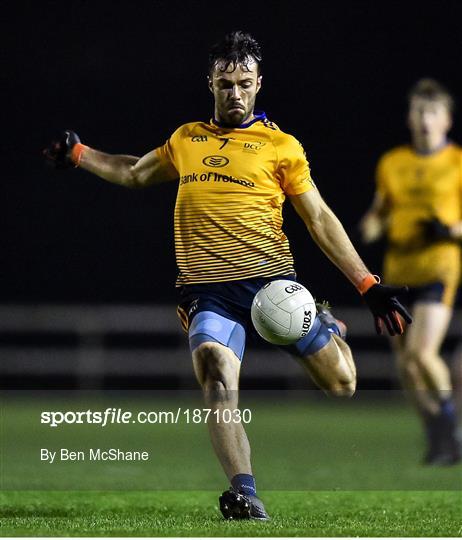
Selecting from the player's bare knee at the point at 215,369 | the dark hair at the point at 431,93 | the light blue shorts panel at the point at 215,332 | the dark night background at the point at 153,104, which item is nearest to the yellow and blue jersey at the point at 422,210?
the dark hair at the point at 431,93

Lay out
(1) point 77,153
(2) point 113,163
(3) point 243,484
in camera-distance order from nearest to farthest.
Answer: (3) point 243,484 < (2) point 113,163 < (1) point 77,153

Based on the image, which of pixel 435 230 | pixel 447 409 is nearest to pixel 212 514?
pixel 447 409

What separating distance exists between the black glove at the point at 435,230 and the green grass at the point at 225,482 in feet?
5.78

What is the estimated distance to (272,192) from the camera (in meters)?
6.94

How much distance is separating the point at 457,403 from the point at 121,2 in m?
10.4

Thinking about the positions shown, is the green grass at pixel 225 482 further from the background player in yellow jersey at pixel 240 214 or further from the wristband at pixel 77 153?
the wristband at pixel 77 153

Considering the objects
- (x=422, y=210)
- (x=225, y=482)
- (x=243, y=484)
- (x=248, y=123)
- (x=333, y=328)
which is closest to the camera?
(x=243, y=484)

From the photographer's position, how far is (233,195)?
6883 millimetres

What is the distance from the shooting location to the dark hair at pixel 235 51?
688cm

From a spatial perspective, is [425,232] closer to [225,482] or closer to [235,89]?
[225,482]

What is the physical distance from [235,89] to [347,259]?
3.32ft

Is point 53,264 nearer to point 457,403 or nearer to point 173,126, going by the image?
point 173,126

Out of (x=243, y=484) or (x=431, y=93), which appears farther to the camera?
(x=431, y=93)

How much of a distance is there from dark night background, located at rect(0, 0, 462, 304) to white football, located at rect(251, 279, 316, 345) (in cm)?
1336
